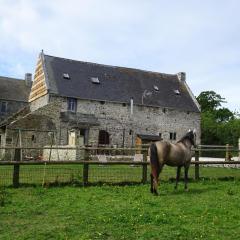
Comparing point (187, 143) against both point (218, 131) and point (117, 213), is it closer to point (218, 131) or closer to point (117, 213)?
point (117, 213)

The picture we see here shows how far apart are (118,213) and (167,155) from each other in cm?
400

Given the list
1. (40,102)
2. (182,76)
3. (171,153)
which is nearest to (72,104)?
(40,102)

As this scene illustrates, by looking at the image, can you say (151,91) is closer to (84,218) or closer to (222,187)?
(222,187)

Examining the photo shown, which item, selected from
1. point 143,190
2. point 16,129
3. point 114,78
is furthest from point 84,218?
point 114,78

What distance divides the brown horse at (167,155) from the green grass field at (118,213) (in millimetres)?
563

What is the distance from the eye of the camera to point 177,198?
37.0 feet

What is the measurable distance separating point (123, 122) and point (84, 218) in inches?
1393

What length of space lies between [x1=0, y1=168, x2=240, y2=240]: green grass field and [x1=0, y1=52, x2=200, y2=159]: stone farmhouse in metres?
25.6

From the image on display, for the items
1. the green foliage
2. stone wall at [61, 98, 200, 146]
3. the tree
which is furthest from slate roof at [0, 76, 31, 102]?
the tree

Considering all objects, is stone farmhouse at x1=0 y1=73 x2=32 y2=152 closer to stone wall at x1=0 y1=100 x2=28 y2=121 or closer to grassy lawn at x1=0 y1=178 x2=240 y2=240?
stone wall at x1=0 y1=100 x2=28 y2=121

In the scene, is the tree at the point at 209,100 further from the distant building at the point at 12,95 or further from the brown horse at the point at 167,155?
the brown horse at the point at 167,155

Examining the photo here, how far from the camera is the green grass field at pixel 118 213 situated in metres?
7.47

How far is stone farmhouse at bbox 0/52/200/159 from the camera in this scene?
40159 mm

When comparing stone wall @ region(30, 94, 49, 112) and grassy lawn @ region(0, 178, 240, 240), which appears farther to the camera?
stone wall @ region(30, 94, 49, 112)
